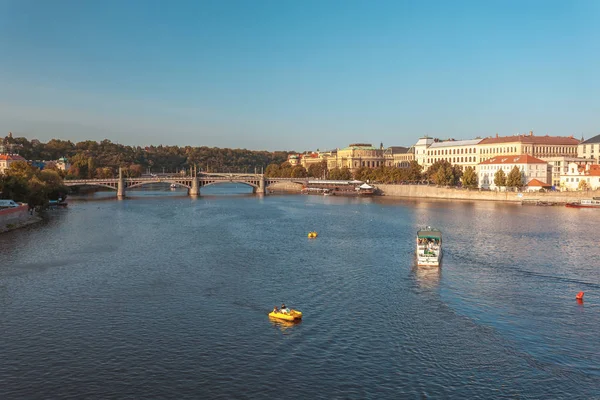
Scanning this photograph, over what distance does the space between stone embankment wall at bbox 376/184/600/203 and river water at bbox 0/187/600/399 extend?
1606 inches

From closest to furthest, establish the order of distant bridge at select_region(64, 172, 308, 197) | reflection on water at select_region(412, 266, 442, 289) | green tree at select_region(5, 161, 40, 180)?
reflection on water at select_region(412, 266, 442, 289) → green tree at select_region(5, 161, 40, 180) → distant bridge at select_region(64, 172, 308, 197)

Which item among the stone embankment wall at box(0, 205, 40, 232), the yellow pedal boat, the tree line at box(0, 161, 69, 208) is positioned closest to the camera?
the yellow pedal boat

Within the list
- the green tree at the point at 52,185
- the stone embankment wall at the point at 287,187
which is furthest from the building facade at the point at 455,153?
the green tree at the point at 52,185

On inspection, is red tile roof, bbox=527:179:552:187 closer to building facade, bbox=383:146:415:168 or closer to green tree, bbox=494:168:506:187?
green tree, bbox=494:168:506:187

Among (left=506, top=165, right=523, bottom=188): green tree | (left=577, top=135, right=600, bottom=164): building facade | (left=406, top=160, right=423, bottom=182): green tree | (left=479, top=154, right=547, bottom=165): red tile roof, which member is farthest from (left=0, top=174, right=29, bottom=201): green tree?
(left=577, top=135, right=600, bottom=164): building facade

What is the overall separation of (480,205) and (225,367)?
2724 inches

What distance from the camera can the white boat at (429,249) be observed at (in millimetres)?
32688

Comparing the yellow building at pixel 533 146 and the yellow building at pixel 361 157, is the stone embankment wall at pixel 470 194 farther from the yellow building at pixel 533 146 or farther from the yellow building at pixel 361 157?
the yellow building at pixel 361 157

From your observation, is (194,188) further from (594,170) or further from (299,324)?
(299,324)

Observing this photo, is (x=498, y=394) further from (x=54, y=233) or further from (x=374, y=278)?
(x=54, y=233)

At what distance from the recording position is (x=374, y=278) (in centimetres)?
3000

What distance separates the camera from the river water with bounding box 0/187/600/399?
16.8m

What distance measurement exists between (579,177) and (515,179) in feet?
31.0

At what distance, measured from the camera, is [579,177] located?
8744 cm
